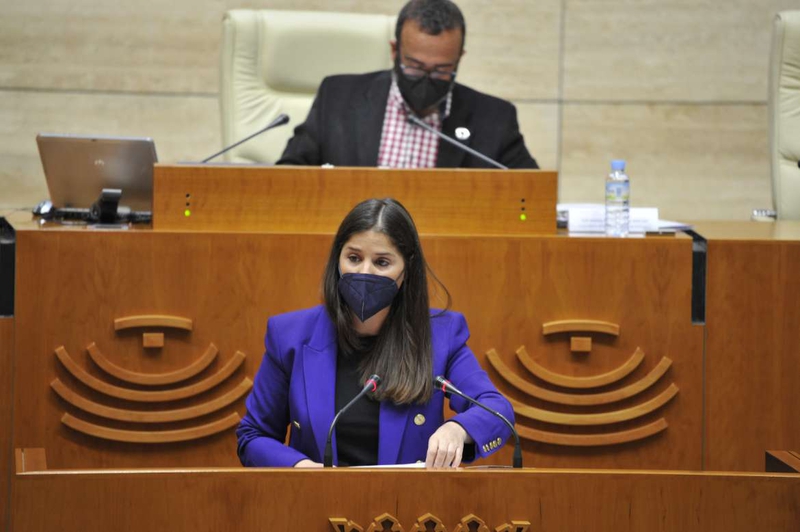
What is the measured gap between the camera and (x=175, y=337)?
9.55 ft

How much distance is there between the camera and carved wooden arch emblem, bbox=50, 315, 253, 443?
113 inches

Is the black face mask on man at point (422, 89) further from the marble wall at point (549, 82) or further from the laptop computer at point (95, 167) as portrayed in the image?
the marble wall at point (549, 82)

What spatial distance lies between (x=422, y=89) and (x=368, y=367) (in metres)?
1.56

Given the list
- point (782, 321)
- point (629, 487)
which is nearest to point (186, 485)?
point (629, 487)

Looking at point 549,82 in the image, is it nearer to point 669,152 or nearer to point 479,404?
point 669,152

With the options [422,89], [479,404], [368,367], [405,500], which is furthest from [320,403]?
[422,89]

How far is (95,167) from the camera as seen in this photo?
3217 millimetres

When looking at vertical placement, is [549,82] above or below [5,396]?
above

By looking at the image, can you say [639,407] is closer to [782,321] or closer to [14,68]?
[782,321]

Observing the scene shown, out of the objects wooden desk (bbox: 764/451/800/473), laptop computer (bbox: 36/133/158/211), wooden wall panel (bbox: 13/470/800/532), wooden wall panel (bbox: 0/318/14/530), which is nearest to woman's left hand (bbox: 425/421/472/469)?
wooden wall panel (bbox: 13/470/800/532)

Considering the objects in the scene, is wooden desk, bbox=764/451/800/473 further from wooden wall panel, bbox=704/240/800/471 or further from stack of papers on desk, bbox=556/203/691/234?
stack of papers on desk, bbox=556/203/691/234

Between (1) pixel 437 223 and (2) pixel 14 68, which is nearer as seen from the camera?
(1) pixel 437 223

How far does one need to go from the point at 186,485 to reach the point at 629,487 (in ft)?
2.38

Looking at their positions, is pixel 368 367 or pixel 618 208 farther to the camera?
pixel 618 208
